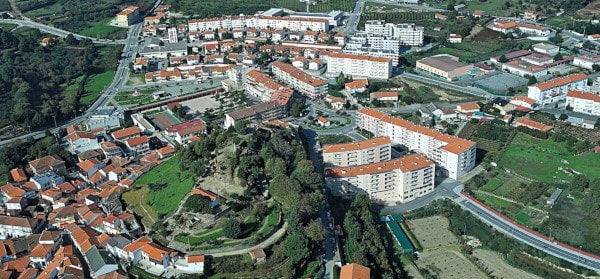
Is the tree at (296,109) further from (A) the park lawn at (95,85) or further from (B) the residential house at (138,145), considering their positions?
(A) the park lawn at (95,85)

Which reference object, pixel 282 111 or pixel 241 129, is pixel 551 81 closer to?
pixel 282 111

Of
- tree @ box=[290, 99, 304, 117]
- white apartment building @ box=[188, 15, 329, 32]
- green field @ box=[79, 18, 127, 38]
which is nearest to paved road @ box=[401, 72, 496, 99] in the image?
tree @ box=[290, 99, 304, 117]

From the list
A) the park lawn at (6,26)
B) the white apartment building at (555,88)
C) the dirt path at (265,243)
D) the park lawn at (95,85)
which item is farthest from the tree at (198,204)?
the park lawn at (6,26)

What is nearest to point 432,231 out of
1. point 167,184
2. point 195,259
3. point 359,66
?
point 195,259

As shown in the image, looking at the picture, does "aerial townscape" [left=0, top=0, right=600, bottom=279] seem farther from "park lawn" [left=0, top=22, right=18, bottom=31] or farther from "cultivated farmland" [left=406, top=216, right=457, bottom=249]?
"park lawn" [left=0, top=22, right=18, bottom=31]

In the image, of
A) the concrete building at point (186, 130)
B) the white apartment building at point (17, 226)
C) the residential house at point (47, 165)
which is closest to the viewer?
the white apartment building at point (17, 226)

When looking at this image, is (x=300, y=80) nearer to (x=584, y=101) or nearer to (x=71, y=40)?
(x=584, y=101)
